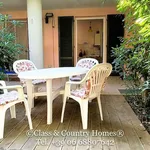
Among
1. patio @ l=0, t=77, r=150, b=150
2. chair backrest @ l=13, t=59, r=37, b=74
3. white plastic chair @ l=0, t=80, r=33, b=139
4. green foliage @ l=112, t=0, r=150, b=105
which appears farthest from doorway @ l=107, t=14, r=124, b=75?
white plastic chair @ l=0, t=80, r=33, b=139

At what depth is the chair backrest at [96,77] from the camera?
8.12 ft

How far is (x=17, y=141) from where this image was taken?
Answer: 219 cm

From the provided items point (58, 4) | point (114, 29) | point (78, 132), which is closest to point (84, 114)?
point (78, 132)

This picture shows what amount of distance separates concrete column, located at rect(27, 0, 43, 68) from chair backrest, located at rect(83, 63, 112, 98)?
10.2ft

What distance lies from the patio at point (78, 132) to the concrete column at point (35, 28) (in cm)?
236

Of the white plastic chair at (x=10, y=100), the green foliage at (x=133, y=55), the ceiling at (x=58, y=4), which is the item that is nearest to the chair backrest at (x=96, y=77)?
the green foliage at (x=133, y=55)

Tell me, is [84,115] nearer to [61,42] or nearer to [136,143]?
[136,143]

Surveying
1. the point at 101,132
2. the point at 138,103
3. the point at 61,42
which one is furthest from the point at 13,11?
the point at 101,132

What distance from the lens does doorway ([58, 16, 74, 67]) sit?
291 inches

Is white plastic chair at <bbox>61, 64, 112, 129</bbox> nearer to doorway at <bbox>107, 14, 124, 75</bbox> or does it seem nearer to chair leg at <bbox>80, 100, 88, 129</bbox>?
chair leg at <bbox>80, 100, 88, 129</bbox>

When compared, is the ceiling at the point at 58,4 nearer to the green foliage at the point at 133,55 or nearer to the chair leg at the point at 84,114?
the green foliage at the point at 133,55

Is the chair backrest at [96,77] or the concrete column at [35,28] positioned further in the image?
the concrete column at [35,28]

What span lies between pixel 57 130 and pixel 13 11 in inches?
254

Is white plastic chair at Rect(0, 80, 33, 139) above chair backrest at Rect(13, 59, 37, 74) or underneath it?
underneath
